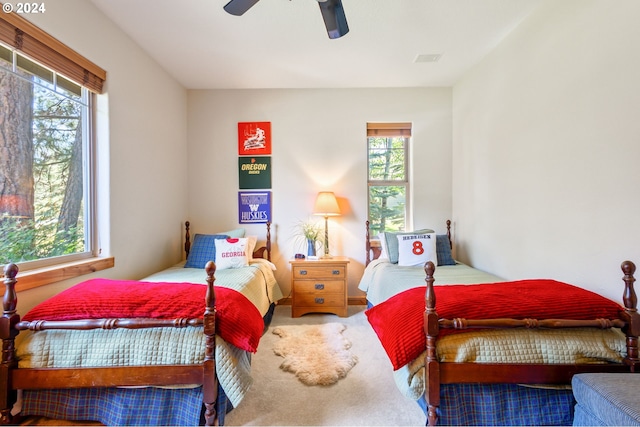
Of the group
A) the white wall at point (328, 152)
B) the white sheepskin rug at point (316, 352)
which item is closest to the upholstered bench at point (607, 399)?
the white sheepskin rug at point (316, 352)

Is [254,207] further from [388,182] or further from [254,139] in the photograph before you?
[388,182]

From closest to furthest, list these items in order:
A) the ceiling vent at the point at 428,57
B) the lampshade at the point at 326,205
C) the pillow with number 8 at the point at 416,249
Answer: the ceiling vent at the point at 428,57 → the pillow with number 8 at the point at 416,249 → the lampshade at the point at 326,205

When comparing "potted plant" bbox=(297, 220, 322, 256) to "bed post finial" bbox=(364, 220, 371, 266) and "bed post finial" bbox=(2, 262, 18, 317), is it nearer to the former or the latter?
"bed post finial" bbox=(364, 220, 371, 266)

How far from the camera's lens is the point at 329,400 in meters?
1.61

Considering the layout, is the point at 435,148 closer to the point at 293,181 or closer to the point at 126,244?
the point at 293,181

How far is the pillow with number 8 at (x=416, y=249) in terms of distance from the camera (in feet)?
8.68

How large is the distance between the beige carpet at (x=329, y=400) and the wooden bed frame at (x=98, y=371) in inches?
13.2

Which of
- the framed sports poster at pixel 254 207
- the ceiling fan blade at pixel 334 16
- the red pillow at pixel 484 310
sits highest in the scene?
the ceiling fan blade at pixel 334 16

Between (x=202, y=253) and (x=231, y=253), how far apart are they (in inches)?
13.8

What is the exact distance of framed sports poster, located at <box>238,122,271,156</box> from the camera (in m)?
3.23

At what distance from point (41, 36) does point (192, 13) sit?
910 mm

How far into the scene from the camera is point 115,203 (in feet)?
7.03

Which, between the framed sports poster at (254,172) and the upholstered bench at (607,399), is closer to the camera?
the upholstered bench at (607,399)

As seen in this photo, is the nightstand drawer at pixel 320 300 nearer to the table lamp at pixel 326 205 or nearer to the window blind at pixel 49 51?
the table lamp at pixel 326 205
